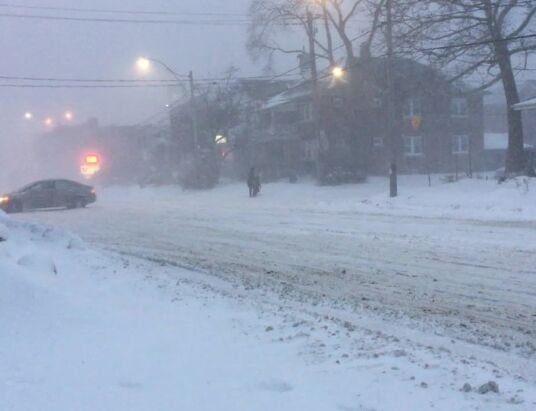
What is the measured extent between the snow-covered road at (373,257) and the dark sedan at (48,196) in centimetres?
758

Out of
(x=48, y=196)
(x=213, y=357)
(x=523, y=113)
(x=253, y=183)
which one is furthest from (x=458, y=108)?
(x=213, y=357)

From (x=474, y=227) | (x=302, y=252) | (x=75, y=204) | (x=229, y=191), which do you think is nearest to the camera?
(x=302, y=252)

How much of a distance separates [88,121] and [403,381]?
93393mm

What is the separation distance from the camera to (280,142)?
57031 mm

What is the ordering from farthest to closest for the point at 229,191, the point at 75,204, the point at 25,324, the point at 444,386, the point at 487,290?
the point at 229,191
the point at 75,204
the point at 487,290
the point at 25,324
the point at 444,386

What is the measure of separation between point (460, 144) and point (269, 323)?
4974cm

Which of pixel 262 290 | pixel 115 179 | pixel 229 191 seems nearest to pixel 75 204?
pixel 229 191

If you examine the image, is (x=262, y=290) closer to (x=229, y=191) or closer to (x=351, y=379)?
(x=351, y=379)

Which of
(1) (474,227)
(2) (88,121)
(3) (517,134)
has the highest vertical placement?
(2) (88,121)

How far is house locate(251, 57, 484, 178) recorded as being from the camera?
147 ft

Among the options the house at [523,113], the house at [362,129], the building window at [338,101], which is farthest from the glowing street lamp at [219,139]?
the house at [523,113]

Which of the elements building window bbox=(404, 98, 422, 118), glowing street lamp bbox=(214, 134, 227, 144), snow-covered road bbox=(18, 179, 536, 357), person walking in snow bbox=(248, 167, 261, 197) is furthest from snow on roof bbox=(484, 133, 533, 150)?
snow-covered road bbox=(18, 179, 536, 357)

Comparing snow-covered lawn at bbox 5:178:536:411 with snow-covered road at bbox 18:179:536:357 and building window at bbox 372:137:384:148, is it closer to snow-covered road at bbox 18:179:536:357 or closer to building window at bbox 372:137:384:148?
snow-covered road at bbox 18:179:536:357

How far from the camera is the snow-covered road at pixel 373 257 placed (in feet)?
27.9
